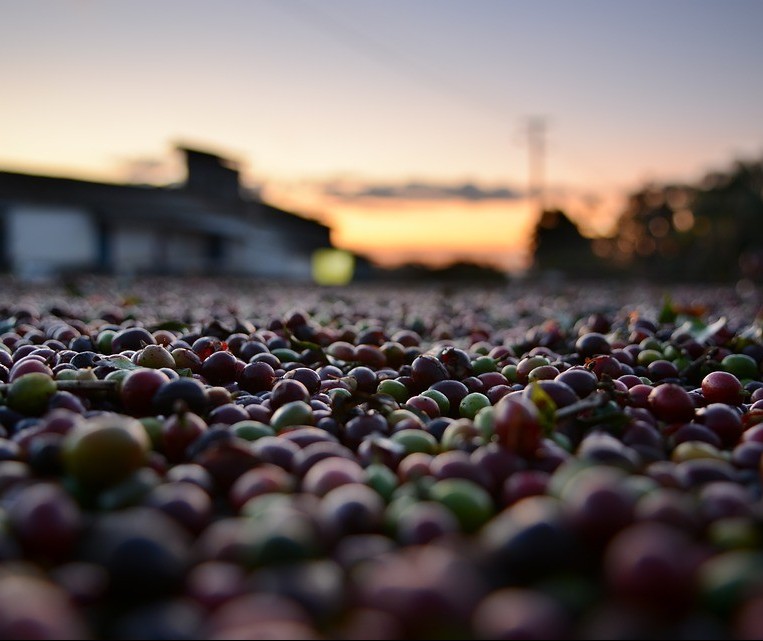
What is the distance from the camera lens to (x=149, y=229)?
31.7 metres

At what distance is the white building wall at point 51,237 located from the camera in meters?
27.6

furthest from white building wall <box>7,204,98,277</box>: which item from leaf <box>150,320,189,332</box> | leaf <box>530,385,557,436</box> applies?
leaf <box>530,385,557,436</box>

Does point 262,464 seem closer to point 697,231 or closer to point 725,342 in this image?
point 725,342

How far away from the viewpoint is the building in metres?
27.8

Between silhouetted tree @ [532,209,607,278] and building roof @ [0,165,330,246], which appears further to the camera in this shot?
silhouetted tree @ [532,209,607,278]

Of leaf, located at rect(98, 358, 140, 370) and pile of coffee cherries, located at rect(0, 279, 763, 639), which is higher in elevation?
leaf, located at rect(98, 358, 140, 370)

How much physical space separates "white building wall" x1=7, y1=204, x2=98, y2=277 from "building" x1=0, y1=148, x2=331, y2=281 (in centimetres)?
4

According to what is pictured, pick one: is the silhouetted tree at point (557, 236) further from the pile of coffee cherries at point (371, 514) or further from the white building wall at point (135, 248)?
the pile of coffee cherries at point (371, 514)

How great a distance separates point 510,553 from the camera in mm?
1450

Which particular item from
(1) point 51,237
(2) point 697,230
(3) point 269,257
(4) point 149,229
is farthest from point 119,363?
(2) point 697,230

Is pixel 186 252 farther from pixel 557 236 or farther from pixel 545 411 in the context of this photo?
pixel 545 411

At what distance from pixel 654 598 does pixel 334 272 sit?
131ft

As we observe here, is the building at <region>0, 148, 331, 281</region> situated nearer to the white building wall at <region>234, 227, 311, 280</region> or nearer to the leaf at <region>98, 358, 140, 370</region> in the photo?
the white building wall at <region>234, 227, 311, 280</region>

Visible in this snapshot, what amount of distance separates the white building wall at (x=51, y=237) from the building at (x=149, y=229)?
0.12ft
